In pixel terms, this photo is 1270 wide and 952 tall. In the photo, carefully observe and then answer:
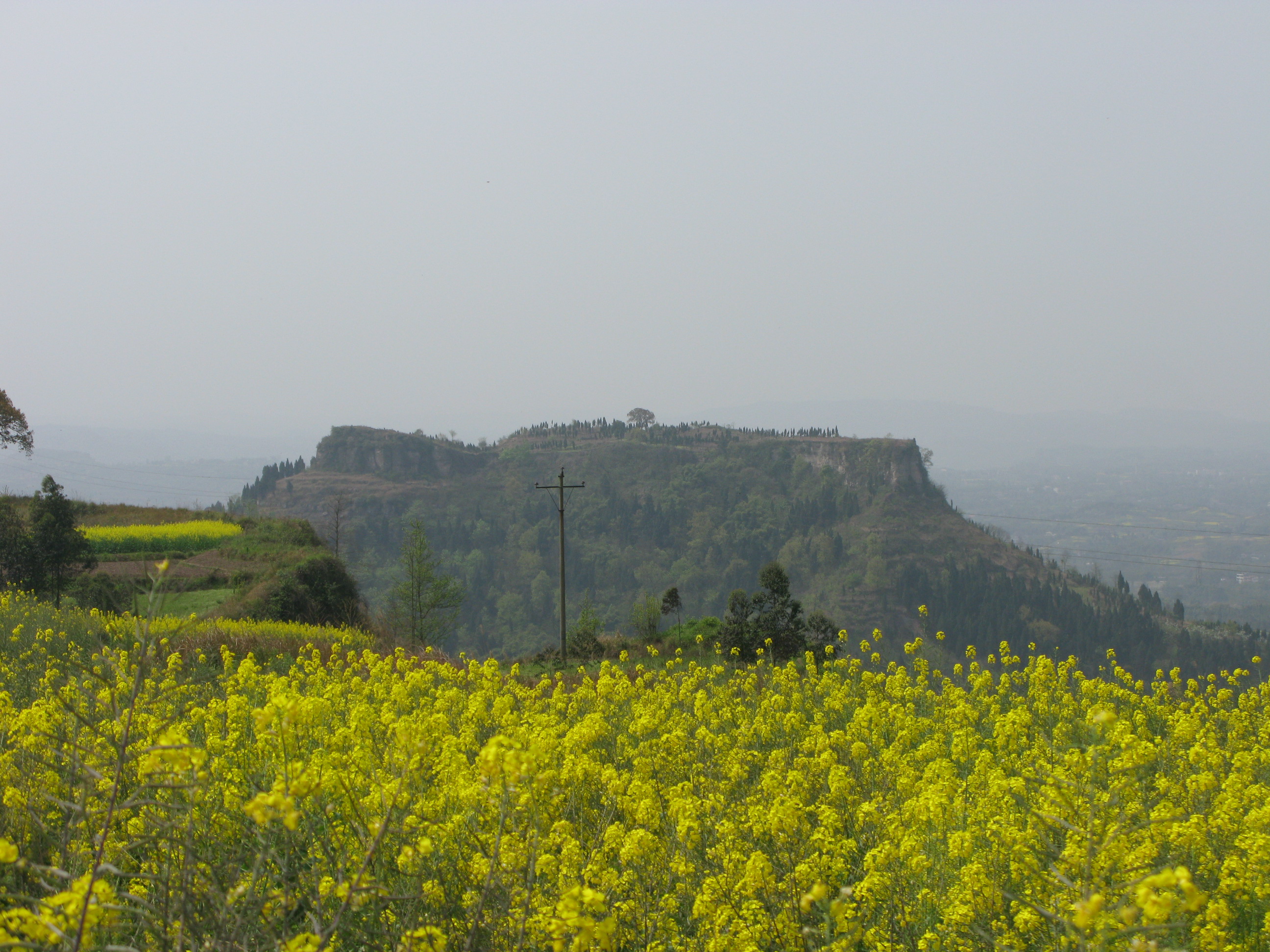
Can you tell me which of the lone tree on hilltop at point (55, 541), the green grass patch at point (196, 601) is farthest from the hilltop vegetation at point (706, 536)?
the lone tree on hilltop at point (55, 541)

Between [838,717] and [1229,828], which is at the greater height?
[1229,828]

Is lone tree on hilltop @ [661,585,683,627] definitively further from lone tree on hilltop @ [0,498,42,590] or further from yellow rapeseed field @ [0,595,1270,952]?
yellow rapeseed field @ [0,595,1270,952]

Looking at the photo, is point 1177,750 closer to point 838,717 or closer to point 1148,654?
point 838,717

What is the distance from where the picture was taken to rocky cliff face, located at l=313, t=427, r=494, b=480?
189250 millimetres

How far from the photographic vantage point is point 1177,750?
8.04 m

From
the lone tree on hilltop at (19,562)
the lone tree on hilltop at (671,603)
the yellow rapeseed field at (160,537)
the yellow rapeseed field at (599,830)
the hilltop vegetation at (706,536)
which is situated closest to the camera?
the yellow rapeseed field at (599,830)

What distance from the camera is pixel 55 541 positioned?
2528 cm

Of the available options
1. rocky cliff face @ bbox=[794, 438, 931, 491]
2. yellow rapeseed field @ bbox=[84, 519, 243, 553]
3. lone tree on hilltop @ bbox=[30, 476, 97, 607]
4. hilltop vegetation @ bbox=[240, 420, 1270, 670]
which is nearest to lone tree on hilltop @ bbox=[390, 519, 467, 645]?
yellow rapeseed field @ bbox=[84, 519, 243, 553]

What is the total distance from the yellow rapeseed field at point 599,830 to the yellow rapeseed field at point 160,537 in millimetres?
31467

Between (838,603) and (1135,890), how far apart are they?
455 ft

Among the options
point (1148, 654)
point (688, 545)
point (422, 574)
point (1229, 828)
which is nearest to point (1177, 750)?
point (1229, 828)

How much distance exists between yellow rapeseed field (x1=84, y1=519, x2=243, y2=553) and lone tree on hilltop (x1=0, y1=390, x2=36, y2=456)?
14.2ft

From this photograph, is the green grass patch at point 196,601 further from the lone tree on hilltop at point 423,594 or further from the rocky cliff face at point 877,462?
the rocky cliff face at point 877,462

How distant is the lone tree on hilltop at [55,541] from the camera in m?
25.0
